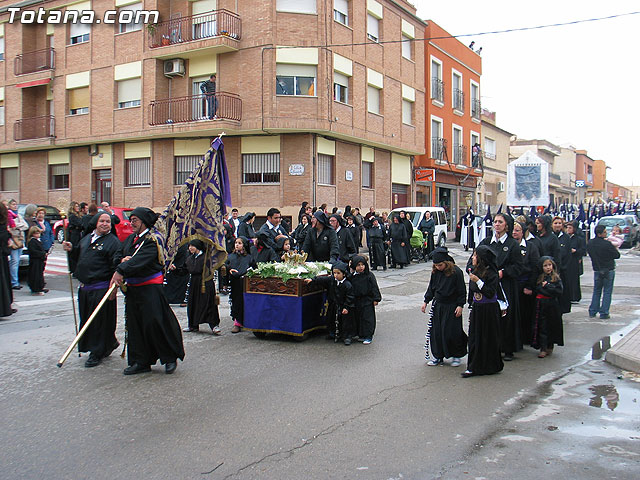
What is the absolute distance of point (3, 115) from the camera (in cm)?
3092

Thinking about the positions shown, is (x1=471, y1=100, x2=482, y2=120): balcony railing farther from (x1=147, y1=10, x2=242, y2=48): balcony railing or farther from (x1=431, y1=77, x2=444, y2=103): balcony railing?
(x1=147, y1=10, x2=242, y2=48): balcony railing

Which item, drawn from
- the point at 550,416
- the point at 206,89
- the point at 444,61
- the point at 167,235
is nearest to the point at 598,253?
the point at 550,416

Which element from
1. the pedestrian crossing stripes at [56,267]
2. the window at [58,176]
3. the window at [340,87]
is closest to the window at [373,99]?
the window at [340,87]

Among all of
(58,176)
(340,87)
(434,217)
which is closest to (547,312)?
(434,217)

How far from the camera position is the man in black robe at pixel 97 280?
23.6ft

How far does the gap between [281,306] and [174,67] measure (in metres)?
19.1

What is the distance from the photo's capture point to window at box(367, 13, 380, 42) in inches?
1069

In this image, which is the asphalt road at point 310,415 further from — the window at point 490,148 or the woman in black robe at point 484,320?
the window at point 490,148

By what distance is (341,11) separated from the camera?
2508cm

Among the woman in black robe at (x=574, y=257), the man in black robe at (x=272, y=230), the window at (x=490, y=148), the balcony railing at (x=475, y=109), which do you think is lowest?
the woman in black robe at (x=574, y=257)

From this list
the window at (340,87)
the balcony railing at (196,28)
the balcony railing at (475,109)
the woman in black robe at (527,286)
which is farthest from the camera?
the balcony railing at (475,109)

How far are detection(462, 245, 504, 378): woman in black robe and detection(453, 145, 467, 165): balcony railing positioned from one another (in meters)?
29.6

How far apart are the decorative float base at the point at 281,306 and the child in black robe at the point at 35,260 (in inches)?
249

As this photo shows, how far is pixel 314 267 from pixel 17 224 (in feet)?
24.3
